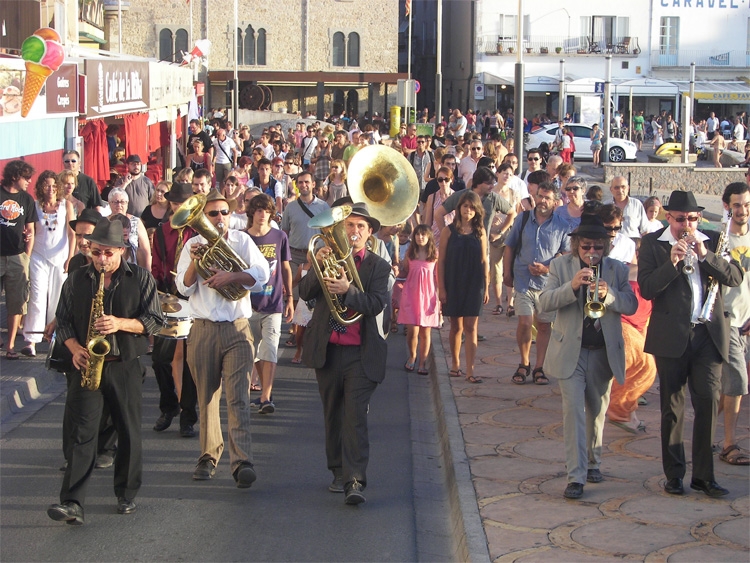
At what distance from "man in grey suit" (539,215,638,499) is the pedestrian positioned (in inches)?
128

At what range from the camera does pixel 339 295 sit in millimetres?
6938

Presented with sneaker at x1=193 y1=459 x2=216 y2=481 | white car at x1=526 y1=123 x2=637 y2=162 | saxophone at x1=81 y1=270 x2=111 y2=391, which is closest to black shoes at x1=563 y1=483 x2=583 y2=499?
sneaker at x1=193 y1=459 x2=216 y2=481

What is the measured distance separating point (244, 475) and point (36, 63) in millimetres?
8165

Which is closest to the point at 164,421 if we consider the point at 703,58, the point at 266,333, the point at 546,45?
the point at 266,333

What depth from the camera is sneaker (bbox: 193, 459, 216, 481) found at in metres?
7.39

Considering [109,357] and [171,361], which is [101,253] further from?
[171,361]

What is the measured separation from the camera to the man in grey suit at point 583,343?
6891mm

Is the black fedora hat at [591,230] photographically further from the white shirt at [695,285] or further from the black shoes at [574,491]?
the black shoes at [574,491]

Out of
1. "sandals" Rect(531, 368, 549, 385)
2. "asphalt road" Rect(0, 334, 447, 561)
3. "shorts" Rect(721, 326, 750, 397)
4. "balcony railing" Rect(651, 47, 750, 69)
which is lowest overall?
"asphalt road" Rect(0, 334, 447, 561)

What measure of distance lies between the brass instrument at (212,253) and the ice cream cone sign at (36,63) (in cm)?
728

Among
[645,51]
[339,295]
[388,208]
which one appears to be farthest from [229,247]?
[645,51]

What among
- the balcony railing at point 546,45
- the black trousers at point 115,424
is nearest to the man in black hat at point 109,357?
the black trousers at point 115,424

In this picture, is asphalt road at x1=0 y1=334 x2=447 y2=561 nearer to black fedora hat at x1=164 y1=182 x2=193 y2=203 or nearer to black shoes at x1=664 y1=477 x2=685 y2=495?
black shoes at x1=664 y1=477 x2=685 y2=495

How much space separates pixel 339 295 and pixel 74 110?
10.2 m
